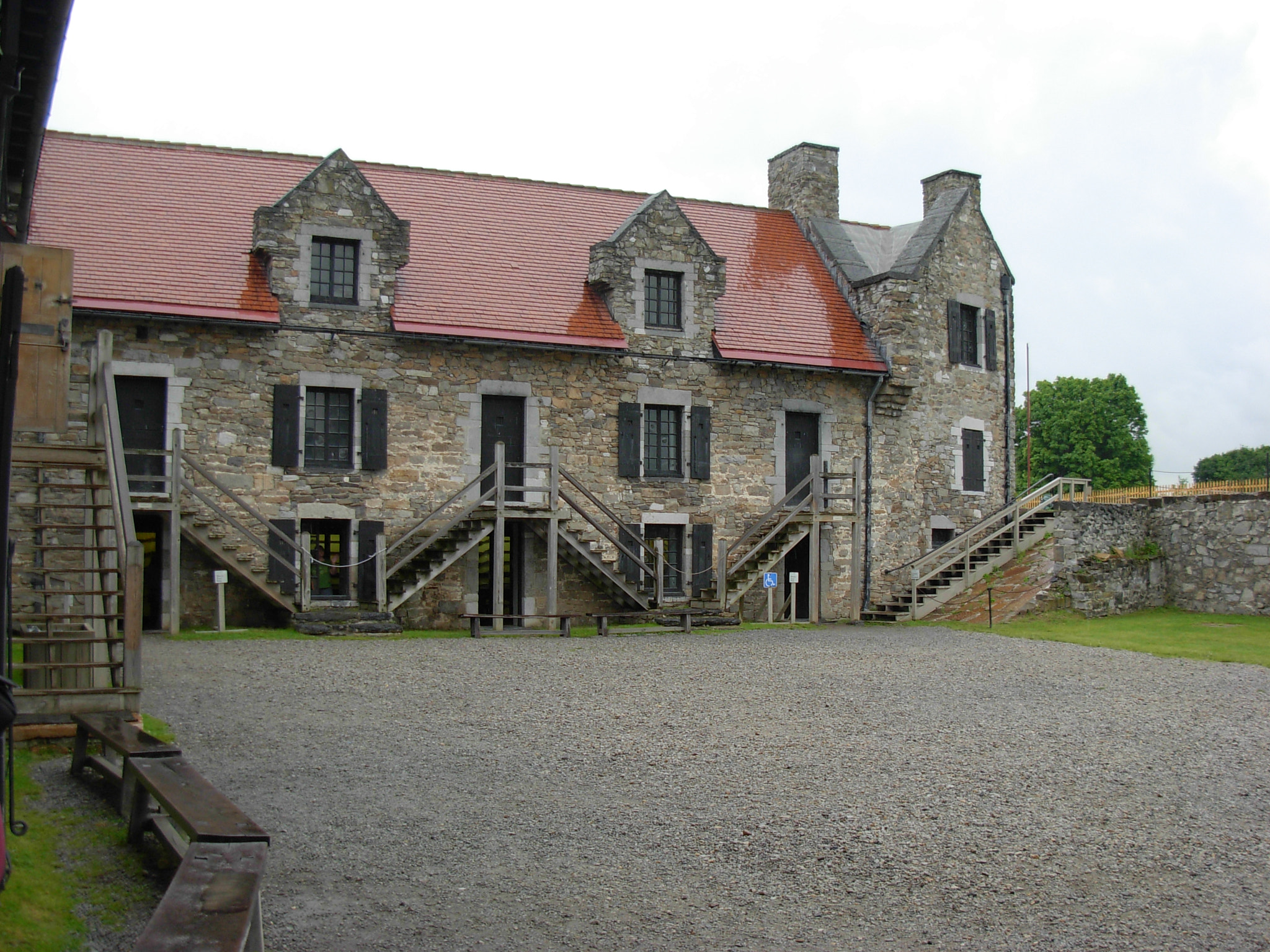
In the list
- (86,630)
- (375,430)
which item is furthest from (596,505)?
(86,630)

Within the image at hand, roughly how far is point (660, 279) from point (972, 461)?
769 cm

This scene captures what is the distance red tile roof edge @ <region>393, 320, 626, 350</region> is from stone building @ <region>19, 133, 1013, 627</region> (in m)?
0.04

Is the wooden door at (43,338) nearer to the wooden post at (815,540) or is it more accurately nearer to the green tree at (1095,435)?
the wooden post at (815,540)

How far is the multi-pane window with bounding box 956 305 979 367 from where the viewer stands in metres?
25.3

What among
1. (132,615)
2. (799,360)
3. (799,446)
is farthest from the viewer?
(799,446)

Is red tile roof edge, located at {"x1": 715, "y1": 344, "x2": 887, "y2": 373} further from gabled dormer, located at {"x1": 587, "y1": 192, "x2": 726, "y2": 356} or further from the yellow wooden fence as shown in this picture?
the yellow wooden fence

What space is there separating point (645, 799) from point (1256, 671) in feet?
33.8

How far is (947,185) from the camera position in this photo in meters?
26.6

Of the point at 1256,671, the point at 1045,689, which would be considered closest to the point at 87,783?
the point at 1045,689

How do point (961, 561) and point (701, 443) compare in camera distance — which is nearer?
point (701, 443)

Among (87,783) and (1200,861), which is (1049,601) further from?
(87,783)

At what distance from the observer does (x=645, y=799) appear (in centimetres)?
798

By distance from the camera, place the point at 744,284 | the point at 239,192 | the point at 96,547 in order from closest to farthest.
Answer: the point at 96,547 → the point at 239,192 → the point at 744,284

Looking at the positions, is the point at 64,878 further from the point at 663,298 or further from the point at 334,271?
the point at 663,298
